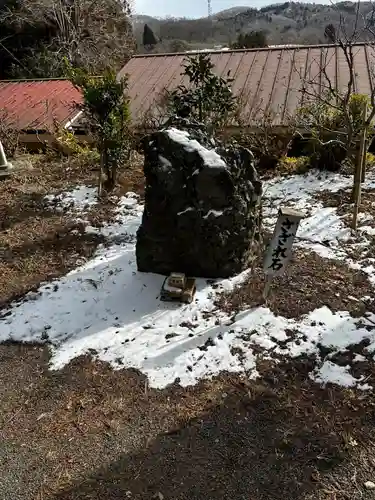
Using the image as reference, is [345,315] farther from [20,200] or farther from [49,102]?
[49,102]

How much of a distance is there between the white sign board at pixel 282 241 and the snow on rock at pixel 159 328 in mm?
516

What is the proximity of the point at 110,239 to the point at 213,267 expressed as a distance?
164 cm

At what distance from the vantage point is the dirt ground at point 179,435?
2604 mm

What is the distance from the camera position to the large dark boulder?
4055mm

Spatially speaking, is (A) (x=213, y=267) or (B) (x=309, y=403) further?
(A) (x=213, y=267)

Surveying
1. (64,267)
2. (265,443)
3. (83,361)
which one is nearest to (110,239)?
(64,267)

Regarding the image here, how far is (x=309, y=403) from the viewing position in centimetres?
307

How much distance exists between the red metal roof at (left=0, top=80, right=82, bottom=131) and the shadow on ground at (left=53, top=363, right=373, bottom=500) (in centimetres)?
747

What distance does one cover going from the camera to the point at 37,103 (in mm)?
10422

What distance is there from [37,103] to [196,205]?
26.3ft

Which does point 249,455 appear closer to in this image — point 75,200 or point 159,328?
point 159,328

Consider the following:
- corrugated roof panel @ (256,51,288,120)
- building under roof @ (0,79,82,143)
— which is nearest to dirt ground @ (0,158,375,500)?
corrugated roof panel @ (256,51,288,120)

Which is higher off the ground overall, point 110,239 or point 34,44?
point 34,44

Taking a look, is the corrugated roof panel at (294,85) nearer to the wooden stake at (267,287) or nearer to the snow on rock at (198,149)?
the snow on rock at (198,149)
